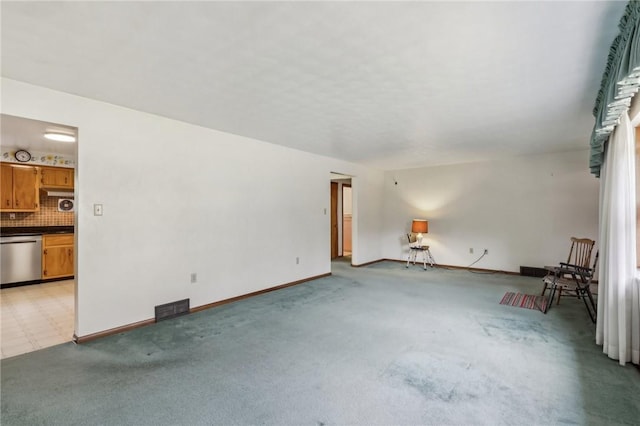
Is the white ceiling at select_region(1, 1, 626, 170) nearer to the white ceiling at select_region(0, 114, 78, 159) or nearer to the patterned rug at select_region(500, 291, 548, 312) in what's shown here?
the white ceiling at select_region(0, 114, 78, 159)

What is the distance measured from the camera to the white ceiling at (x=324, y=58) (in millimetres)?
1719

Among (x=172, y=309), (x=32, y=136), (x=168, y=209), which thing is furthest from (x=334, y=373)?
(x=32, y=136)

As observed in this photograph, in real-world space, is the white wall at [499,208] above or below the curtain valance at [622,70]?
below

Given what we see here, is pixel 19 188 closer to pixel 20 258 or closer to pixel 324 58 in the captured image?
pixel 20 258

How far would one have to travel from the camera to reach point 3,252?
503 cm

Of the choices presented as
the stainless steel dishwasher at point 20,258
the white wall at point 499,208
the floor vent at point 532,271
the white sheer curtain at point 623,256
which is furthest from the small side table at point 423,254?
the stainless steel dishwasher at point 20,258

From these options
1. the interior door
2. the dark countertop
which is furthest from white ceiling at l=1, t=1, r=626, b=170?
the interior door

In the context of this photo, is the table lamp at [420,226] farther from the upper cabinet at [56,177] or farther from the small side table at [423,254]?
the upper cabinet at [56,177]

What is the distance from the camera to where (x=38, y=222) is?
18.7 ft

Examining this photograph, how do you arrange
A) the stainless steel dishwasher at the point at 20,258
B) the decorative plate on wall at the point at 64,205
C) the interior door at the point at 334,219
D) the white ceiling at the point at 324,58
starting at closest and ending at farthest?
the white ceiling at the point at 324,58, the stainless steel dishwasher at the point at 20,258, the decorative plate on wall at the point at 64,205, the interior door at the point at 334,219

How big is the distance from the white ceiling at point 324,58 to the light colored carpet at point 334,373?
7.79 ft

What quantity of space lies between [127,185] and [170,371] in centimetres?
199

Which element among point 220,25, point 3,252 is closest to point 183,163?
point 220,25

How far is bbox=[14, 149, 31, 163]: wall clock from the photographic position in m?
5.23
